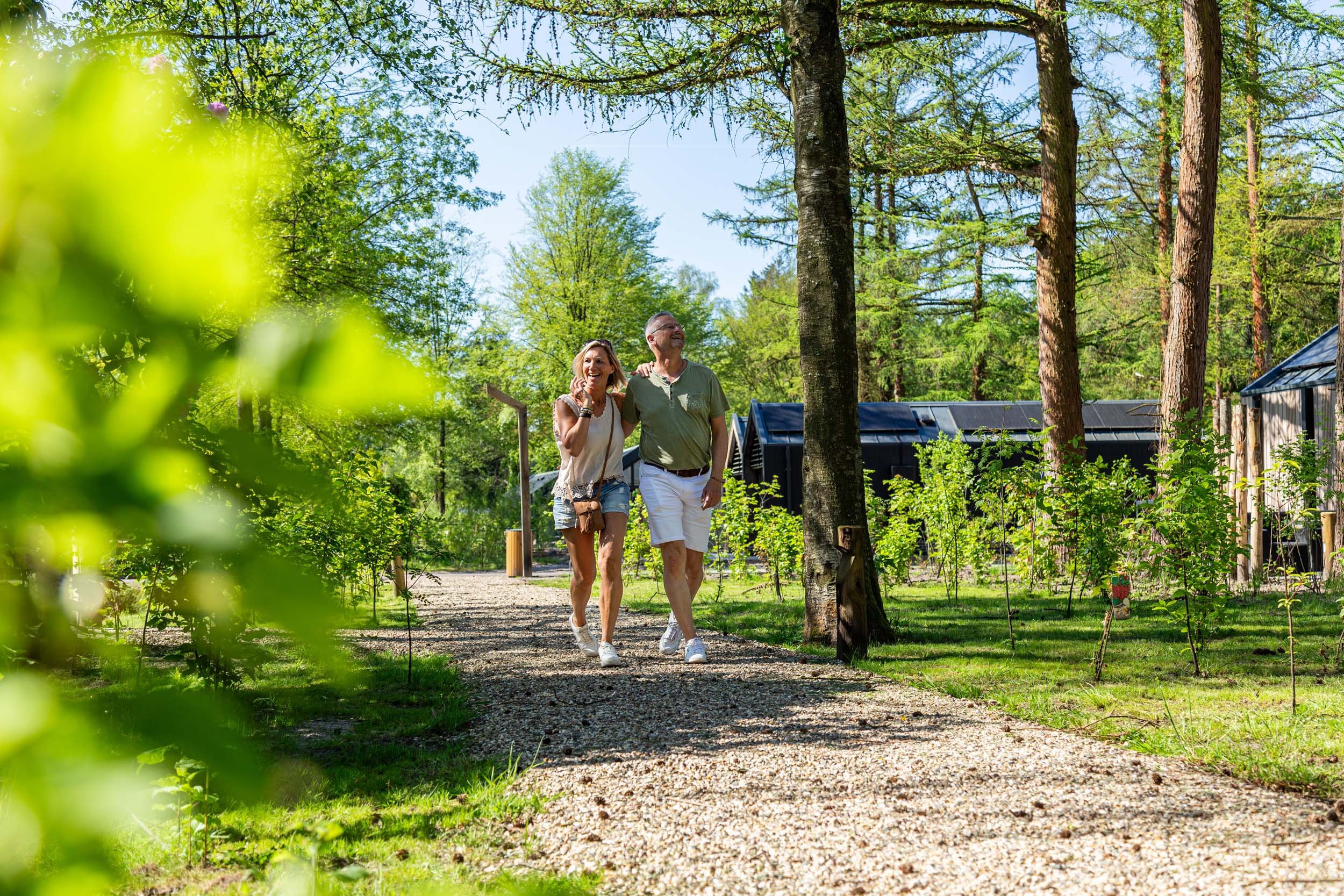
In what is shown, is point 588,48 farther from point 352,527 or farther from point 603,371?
point 352,527

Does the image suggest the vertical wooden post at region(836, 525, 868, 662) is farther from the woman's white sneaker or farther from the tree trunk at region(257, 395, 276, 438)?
the tree trunk at region(257, 395, 276, 438)

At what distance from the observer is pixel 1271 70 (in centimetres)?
1106

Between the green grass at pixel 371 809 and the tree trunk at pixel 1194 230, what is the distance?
839 centimetres

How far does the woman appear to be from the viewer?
5.73 meters

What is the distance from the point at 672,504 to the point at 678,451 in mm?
341

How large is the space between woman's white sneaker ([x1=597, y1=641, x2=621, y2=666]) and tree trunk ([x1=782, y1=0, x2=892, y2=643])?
4.97 ft

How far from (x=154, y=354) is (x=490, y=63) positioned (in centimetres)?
890

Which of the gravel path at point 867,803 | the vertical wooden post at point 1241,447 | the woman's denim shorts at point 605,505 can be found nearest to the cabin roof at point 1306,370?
the vertical wooden post at point 1241,447

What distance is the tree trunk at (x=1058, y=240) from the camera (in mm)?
10188

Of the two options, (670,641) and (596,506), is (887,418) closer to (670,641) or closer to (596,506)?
(670,641)

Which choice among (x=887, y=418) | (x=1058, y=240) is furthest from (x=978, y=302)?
(x=1058, y=240)

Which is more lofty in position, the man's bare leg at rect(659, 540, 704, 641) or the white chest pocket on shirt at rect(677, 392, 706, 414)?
the white chest pocket on shirt at rect(677, 392, 706, 414)

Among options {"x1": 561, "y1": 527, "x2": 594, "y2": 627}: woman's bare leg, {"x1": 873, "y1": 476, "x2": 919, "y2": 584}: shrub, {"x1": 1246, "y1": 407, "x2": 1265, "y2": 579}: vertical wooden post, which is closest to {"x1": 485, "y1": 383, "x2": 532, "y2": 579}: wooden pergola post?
{"x1": 873, "y1": 476, "x2": 919, "y2": 584}: shrub

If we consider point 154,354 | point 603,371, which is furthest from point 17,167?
point 603,371
